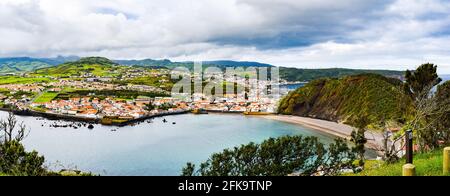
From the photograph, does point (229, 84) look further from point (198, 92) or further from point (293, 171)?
point (293, 171)

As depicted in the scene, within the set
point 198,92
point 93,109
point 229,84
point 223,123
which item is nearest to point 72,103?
point 93,109

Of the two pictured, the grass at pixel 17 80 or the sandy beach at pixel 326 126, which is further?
the grass at pixel 17 80

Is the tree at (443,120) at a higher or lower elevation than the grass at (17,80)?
lower

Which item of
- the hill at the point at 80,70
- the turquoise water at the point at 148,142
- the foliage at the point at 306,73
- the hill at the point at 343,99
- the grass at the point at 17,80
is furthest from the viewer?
the foliage at the point at 306,73

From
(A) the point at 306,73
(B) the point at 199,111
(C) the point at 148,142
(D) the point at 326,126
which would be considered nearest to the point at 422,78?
(C) the point at 148,142

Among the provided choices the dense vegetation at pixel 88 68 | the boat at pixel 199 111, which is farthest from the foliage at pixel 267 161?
the dense vegetation at pixel 88 68

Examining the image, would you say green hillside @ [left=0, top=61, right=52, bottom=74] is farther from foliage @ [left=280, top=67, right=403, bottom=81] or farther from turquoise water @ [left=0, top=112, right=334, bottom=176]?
foliage @ [left=280, top=67, right=403, bottom=81]

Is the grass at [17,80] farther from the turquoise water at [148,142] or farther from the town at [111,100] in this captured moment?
the turquoise water at [148,142]

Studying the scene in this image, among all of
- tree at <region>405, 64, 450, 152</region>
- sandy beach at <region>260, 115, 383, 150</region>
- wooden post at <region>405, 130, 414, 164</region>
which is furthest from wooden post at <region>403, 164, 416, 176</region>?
sandy beach at <region>260, 115, 383, 150</region>
